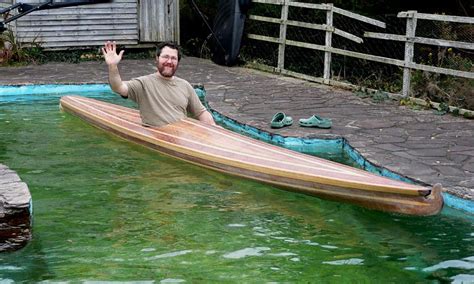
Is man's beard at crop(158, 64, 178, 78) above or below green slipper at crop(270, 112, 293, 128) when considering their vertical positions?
above

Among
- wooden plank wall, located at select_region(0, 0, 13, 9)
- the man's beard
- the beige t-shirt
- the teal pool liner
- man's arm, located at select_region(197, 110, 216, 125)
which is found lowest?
the teal pool liner

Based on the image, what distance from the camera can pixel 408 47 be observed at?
419 inches

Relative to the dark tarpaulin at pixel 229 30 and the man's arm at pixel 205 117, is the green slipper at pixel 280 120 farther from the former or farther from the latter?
the dark tarpaulin at pixel 229 30

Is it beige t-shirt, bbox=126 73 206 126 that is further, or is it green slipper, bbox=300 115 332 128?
green slipper, bbox=300 115 332 128

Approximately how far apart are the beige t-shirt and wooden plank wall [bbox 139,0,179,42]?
7693mm

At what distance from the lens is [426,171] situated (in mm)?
7070

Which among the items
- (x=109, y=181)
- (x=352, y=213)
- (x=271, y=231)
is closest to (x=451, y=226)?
(x=352, y=213)

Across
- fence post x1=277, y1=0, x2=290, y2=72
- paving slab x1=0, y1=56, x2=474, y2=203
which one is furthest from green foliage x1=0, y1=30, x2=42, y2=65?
fence post x1=277, y1=0, x2=290, y2=72

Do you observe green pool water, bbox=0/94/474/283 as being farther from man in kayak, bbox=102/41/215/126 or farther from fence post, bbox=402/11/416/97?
fence post, bbox=402/11/416/97

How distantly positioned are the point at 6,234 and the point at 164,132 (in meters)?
2.98

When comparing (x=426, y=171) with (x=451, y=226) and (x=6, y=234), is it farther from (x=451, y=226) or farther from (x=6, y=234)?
(x=6, y=234)

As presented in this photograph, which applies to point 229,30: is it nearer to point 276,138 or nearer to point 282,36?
point 282,36

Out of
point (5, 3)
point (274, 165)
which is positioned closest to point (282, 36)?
point (5, 3)

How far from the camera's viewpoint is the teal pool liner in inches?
269
